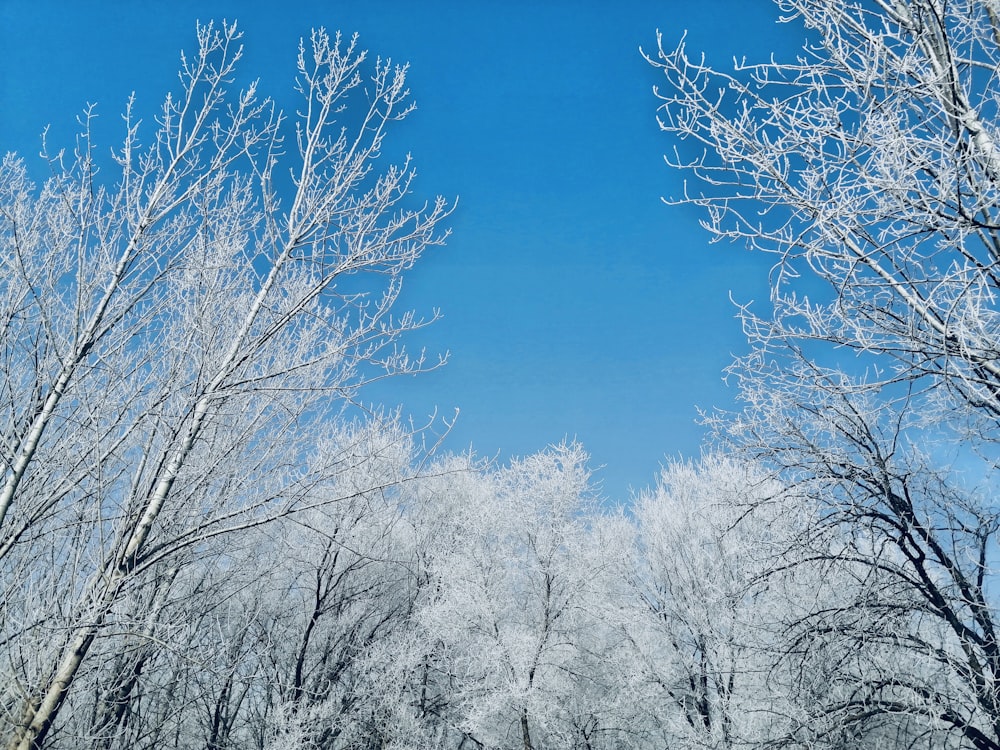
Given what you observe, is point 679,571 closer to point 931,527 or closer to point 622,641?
point 622,641

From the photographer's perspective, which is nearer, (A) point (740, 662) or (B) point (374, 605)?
(A) point (740, 662)

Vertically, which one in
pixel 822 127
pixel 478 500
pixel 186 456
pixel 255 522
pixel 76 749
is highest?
pixel 478 500

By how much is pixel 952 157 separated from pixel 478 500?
18.2m

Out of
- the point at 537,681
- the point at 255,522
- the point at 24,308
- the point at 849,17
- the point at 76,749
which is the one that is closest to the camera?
the point at 849,17

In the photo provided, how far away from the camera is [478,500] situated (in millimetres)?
19953

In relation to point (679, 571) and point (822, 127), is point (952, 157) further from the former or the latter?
point (679, 571)

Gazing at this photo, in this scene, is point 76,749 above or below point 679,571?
below

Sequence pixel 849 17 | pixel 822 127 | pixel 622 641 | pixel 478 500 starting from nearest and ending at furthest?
pixel 822 127 < pixel 849 17 < pixel 622 641 < pixel 478 500

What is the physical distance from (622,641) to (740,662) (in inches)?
146

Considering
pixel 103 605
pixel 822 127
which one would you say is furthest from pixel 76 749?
pixel 822 127

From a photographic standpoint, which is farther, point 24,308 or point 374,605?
point 374,605

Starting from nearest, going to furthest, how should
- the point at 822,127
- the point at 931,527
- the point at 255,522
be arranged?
1. the point at 822,127
2. the point at 255,522
3. the point at 931,527

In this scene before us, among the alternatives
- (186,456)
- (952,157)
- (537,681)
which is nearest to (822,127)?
(952,157)

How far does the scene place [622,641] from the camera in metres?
16.7
